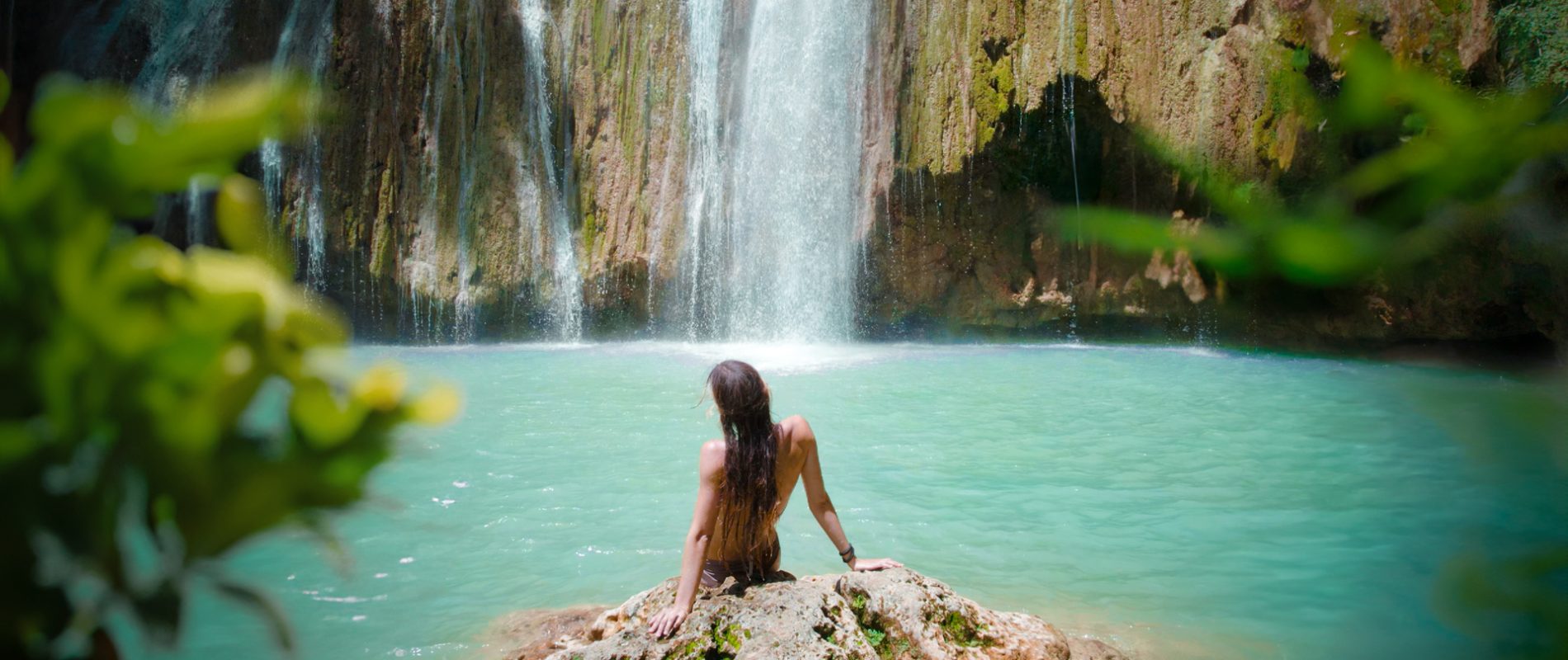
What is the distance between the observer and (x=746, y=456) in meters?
3.21

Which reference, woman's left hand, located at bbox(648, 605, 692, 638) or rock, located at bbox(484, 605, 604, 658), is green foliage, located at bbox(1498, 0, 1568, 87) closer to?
woman's left hand, located at bbox(648, 605, 692, 638)

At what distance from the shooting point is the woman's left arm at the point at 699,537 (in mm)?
2957

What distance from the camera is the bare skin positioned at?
302 cm

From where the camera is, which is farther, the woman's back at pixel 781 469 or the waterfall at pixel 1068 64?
the waterfall at pixel 1068 64

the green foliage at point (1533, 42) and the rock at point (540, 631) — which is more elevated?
the green foliage at point (1533, 42)

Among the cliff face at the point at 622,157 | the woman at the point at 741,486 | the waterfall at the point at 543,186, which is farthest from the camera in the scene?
the waterfall at the point at 543,186

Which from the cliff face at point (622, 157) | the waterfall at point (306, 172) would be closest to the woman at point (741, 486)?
the cliff face at point (622, 157)

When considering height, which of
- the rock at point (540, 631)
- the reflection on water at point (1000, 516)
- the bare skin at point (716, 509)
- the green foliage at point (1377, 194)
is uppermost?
the green foliage at point (1377, 194)

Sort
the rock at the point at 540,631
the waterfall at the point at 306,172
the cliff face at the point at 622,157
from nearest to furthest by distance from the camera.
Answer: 1. the rock at the point at 540,631
2. the cliff face at the point at 622,157
3. the waterfall at the point at 306,172

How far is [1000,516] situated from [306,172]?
13632mm

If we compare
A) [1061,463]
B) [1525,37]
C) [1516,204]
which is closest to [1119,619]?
[1061,463]

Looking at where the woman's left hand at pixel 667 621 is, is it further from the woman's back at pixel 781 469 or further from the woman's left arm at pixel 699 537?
the woman's back at pixel 781 469

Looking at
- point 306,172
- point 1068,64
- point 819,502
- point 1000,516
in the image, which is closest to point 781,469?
point 819,502

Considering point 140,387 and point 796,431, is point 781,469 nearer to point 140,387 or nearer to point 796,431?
point 796,431
